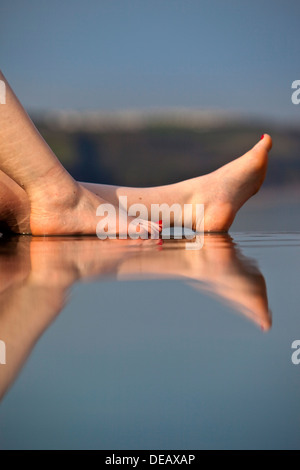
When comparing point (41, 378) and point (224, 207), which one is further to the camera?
point (224, 207)

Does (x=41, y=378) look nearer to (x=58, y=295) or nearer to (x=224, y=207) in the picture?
(x=58, y=295)

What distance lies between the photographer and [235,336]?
1.02ft

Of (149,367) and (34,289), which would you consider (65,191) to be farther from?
(149,367)

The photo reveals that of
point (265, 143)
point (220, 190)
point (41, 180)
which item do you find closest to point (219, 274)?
point (41, 180)

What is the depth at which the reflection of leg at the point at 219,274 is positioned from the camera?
0.41 meters

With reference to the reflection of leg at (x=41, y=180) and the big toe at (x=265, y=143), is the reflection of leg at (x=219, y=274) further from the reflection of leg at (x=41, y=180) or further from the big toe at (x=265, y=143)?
the big toe at (x=265, y=143)

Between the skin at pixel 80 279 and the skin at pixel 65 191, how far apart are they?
0.49 metres

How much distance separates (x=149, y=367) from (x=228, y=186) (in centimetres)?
169

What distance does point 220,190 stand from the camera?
6.17 ft

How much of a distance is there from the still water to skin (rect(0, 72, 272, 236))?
0.87 m

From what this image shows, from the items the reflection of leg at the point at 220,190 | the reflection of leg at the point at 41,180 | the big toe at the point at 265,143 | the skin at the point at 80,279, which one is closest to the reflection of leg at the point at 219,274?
the skin at the point at 80,279
